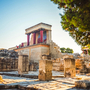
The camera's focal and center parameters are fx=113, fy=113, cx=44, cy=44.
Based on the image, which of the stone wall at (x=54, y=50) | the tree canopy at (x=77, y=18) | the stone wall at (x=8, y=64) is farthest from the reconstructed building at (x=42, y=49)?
the tree canopy at (x=77, y=18)

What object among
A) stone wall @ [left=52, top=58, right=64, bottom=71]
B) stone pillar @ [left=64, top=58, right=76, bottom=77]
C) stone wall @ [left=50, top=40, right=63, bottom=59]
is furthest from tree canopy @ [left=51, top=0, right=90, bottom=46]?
stone wall @ [left=50, top=40, right=63, bottom=59]

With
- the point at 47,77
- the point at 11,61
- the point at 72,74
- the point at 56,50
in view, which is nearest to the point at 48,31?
the point at 56,50

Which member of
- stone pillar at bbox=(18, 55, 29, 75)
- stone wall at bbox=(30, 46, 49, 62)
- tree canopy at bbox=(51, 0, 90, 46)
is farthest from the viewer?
stone wall at bbox=(30, 46, 49, 62)

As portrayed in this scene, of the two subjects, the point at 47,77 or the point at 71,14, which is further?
the point at 47,77

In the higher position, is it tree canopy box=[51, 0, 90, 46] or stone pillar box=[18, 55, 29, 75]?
tree canopy box=[51, 0, 90, 46]

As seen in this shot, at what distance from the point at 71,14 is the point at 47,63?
3.11m

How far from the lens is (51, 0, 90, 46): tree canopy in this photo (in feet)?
14.4

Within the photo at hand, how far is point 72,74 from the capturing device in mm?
8125

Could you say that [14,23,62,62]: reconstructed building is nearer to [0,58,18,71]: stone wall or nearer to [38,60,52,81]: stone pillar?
[0,58,18,71]: stone wall

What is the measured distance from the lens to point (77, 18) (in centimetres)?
455

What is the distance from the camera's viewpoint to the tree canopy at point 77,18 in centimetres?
439

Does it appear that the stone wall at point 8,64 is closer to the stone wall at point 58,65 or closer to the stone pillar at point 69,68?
the stone wall at point 58,65

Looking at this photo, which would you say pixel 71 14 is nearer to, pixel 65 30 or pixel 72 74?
pixel 65 30

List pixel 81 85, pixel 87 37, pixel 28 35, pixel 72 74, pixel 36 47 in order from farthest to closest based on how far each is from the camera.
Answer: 1. pixel 28 35
2. pixel 36 47
3. pixel 72 74
4. pixel 87 37
5. pixel 81 85
